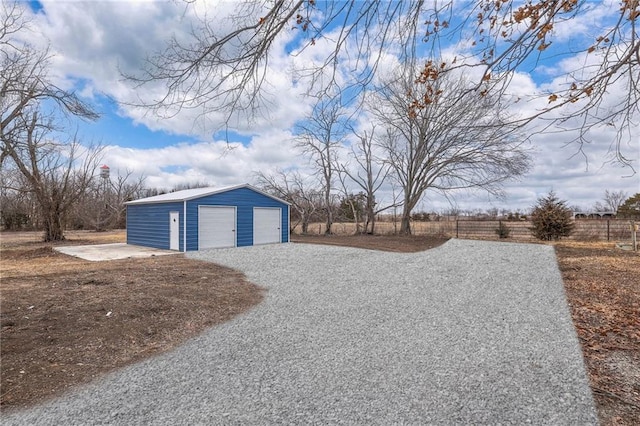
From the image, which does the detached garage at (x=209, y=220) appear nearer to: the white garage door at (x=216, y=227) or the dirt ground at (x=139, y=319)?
the white garage door at (x=216, y=227)

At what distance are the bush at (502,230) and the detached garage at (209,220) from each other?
35.7ft

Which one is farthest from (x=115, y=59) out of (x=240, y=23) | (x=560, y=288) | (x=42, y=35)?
(x=42, y=35)

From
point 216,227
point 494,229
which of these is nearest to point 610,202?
point 494,229

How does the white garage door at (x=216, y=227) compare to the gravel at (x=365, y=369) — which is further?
the white garage door at (x=216, y=227)

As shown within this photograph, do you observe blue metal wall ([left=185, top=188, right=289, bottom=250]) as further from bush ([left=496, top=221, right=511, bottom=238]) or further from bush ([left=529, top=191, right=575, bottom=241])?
bush ([left=529, top=191, right=575, bottom=241])

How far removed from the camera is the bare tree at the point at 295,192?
20.5 m

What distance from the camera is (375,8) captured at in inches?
114

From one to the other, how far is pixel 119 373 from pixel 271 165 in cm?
1746

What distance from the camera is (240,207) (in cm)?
1355

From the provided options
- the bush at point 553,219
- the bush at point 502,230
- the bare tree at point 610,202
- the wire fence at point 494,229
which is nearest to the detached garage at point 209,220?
the wire fence at point 494,229

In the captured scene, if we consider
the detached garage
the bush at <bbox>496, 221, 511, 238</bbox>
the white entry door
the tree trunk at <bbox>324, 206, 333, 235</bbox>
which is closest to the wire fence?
the bush at <bbox>496, 221, 511, 238</bbox>

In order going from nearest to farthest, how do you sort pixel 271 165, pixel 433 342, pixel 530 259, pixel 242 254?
1. pixel 433 342
2. pixel 530 259
3. pixel 242 254
4. pixel 271 165

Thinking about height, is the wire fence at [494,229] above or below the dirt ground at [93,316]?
above

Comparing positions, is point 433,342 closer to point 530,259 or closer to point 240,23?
point 240,23
